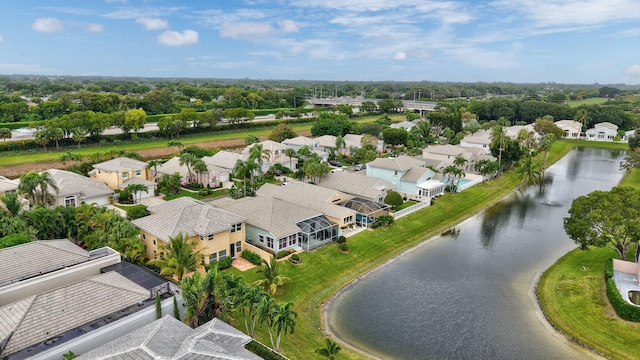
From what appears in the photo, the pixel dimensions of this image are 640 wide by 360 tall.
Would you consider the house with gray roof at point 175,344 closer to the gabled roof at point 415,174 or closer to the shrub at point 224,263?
the shrub at point 224,263

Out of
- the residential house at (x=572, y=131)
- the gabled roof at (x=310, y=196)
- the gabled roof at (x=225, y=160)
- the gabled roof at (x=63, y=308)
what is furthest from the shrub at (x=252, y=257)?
the residential house at (x=572, y=131)

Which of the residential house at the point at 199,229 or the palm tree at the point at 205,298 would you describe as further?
the residential house at the point at 199,229

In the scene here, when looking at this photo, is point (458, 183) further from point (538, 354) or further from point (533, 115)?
point (533, 115)

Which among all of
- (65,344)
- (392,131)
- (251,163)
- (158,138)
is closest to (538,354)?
(65,344)

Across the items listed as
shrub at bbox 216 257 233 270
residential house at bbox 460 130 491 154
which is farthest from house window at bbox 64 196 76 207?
residential house at bbox 460 130 491 154

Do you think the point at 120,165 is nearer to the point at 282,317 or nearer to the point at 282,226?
the point at 282,226

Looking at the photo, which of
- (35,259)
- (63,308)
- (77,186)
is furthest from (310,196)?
(63,308)
